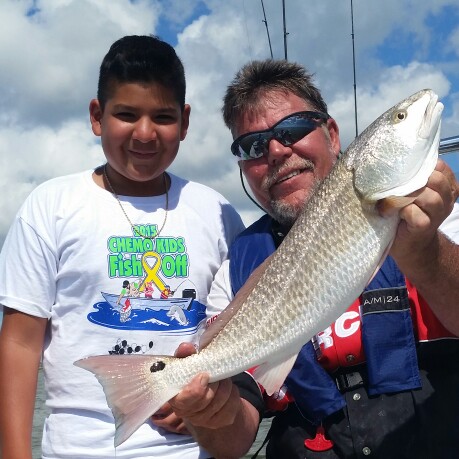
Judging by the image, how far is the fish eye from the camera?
2953 millimetres

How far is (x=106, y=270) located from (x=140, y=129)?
2.71 ft

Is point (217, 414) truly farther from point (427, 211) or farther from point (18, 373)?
point (427, 211)

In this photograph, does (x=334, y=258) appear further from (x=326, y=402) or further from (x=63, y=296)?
(x=63, y=296)

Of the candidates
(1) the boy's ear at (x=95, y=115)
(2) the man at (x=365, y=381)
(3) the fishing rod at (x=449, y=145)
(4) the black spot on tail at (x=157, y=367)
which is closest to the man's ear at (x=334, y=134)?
(2) the man at (x=365, y=381)

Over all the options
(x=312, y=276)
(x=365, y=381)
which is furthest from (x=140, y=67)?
(x=365, y=381)

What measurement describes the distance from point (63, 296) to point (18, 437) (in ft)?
2.57

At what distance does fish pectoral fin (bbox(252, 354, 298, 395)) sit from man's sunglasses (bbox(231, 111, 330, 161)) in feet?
5.68

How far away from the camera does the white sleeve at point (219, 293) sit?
3.96 meters

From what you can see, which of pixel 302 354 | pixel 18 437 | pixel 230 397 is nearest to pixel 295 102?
pixel 302 354

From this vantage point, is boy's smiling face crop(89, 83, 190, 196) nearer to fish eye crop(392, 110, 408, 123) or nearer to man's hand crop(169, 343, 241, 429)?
man's hand crop(169, 343, 241, 429)

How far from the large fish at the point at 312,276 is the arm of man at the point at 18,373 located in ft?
2.61

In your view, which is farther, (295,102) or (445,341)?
(295,102)

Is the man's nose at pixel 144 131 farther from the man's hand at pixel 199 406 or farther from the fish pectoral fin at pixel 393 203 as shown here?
the fish pectoral fin at pixel 393 203

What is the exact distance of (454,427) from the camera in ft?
11.8
